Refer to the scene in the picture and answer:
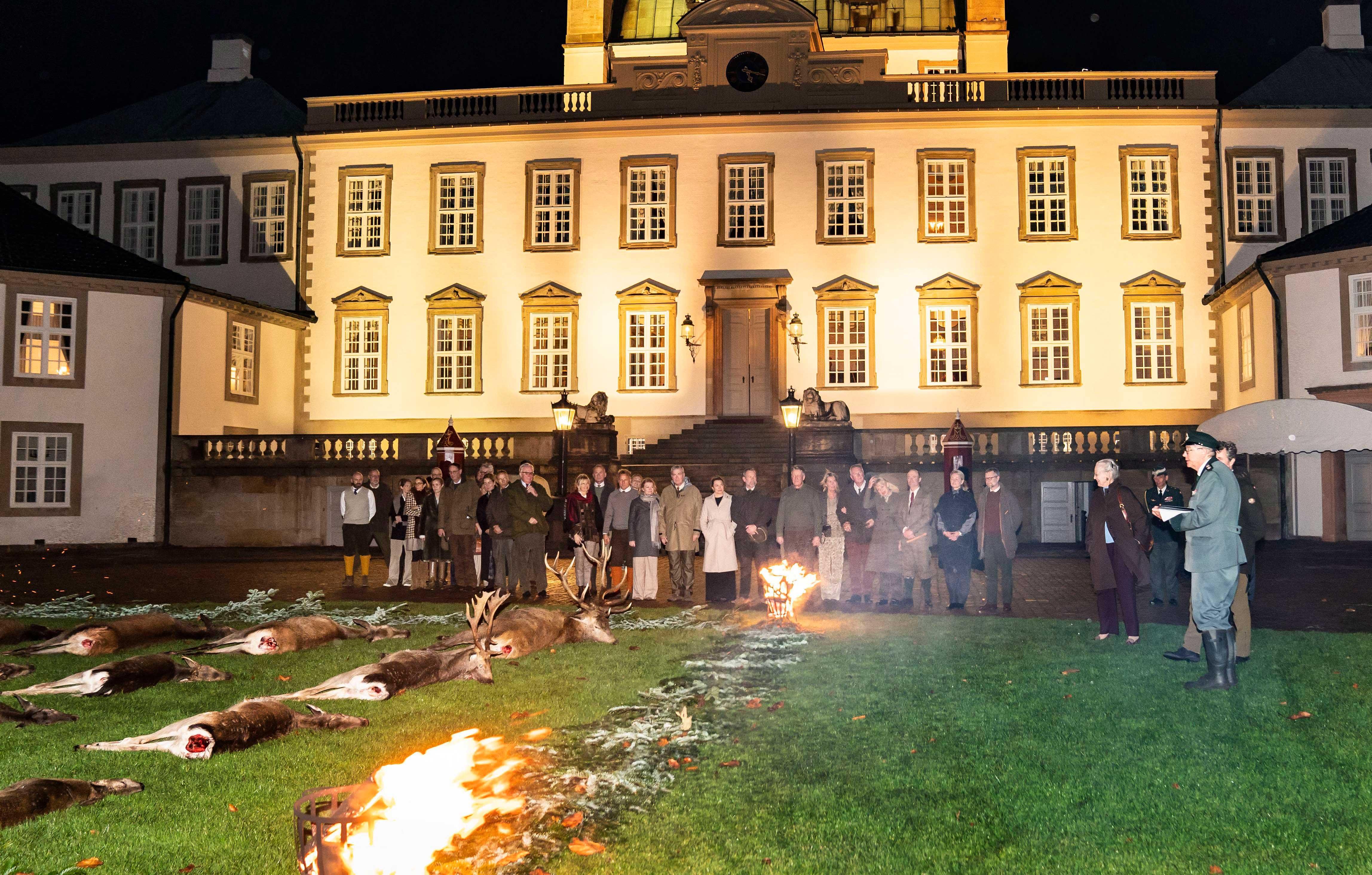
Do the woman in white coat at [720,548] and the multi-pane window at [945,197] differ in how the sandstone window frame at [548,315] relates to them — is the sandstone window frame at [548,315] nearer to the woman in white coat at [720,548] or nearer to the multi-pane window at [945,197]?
the multi-pane window at [945,197]

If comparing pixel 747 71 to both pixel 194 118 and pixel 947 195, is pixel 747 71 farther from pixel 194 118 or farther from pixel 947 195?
pixel 194 118

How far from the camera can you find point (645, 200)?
30.0m

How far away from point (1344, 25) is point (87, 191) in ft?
134

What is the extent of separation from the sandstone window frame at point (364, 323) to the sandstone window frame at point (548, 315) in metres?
4.26

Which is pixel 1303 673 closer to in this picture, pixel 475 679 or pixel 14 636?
pixel 475 679

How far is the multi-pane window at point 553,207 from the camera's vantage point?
30.3 m

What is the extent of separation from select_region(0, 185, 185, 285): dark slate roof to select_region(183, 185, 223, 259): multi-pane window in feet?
16.0

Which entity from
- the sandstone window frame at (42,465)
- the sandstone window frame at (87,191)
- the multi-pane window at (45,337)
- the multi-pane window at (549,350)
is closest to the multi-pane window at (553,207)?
the multi-pane window at (549,350)

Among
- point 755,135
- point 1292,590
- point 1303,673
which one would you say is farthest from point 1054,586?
point 755,135

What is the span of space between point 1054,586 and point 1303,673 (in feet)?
23.4

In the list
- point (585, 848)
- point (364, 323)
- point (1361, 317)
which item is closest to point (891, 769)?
point (585, 848)

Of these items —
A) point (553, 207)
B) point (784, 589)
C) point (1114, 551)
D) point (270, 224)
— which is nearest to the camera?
point (1114, 551)

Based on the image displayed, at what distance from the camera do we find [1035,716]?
291 inches

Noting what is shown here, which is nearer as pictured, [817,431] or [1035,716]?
[1035,716]
